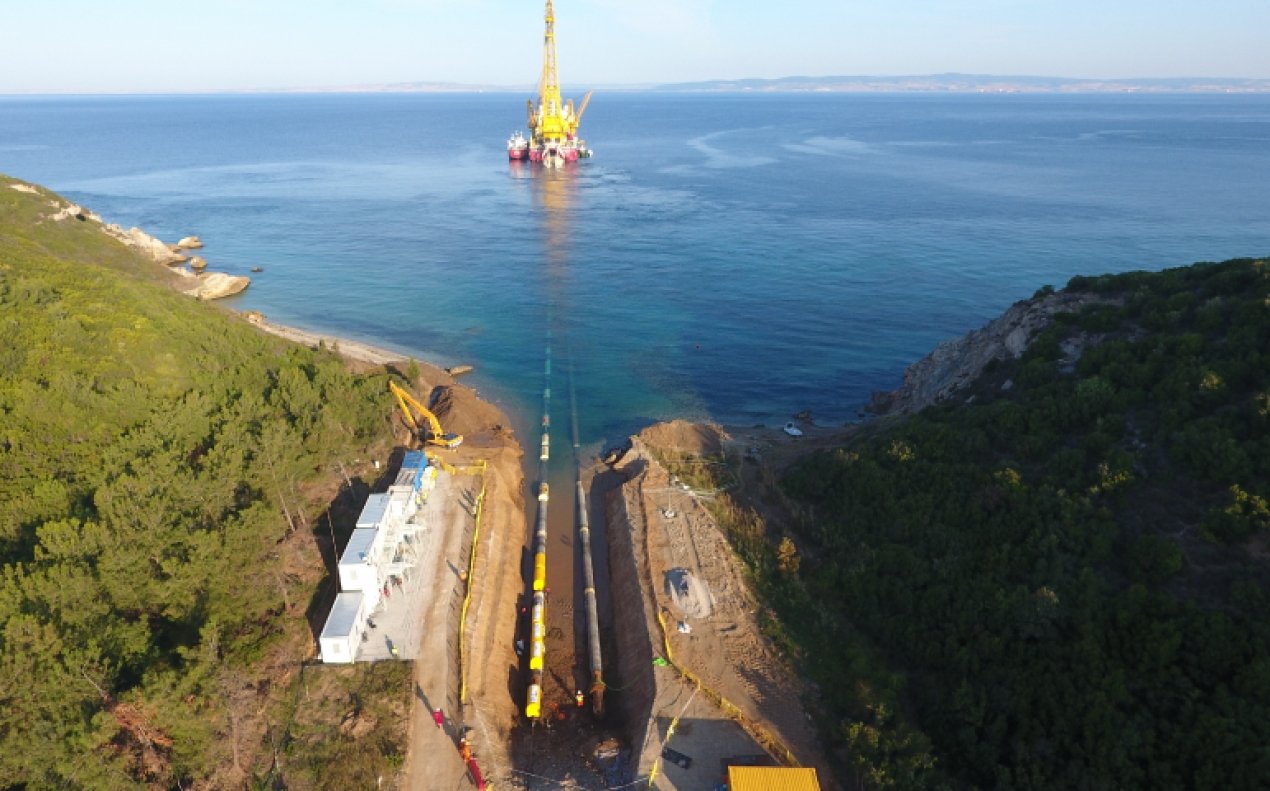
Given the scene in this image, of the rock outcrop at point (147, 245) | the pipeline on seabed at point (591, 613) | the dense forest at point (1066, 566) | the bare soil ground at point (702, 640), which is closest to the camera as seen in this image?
the dense forest at point (1066, 566)

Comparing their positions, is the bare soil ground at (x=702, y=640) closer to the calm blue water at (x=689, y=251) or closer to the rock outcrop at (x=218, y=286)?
the calm blue water at (x=689, y=251)

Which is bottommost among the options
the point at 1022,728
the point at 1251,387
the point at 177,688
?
the point at 1022,728

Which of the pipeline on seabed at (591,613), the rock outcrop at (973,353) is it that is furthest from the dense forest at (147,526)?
the rock outcrop at (973,353)

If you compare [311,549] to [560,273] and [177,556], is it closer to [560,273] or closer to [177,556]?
[177,556]

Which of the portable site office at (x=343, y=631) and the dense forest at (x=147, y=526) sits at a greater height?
the dense forest at (x=147, y=526)

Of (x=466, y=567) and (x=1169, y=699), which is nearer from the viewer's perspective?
(x=1169, y=699)

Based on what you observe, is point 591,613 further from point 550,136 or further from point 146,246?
point 550,136

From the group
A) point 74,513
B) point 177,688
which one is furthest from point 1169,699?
point 74,513

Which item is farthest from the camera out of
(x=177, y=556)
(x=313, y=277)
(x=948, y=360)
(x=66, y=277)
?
(x=313, y=277)
